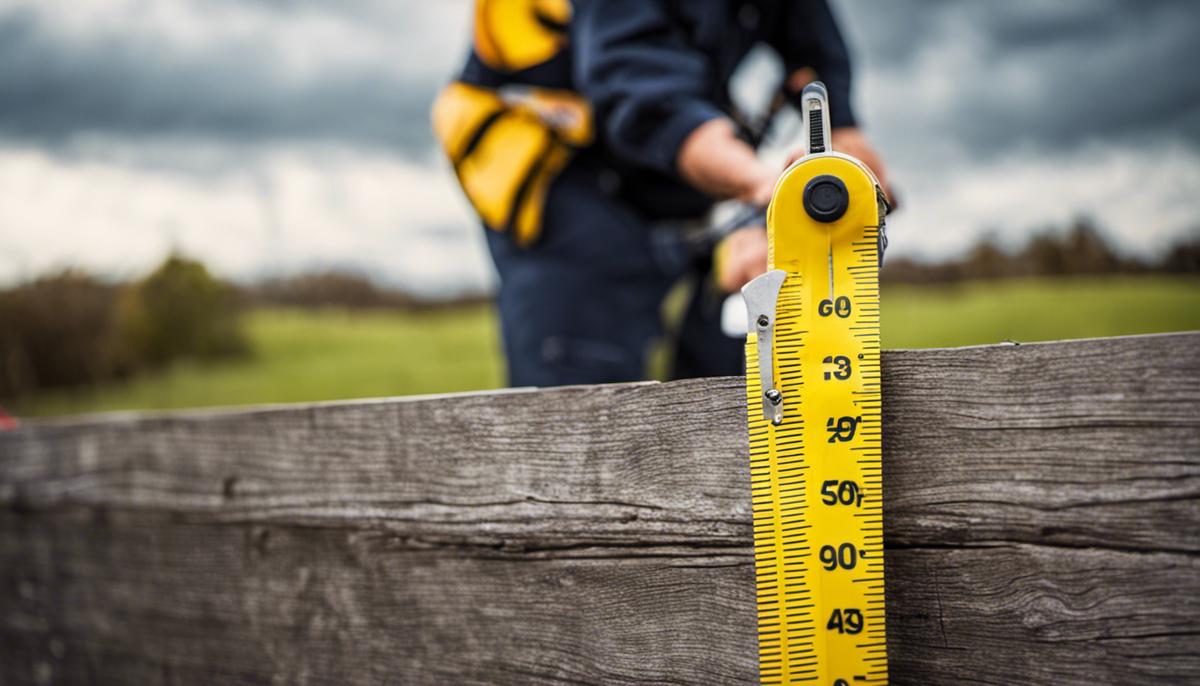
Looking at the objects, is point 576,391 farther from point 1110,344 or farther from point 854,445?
point 1110,344

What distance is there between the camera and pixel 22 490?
2.09 metres

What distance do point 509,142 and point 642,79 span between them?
0.51 meters

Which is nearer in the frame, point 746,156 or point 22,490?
point 746,156

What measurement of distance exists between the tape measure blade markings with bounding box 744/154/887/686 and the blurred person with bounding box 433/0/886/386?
953mm

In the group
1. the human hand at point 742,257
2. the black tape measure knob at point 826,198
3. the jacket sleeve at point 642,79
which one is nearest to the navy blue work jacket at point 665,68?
the jacket sleeve at point 642,79

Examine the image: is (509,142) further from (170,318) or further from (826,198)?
(170,318)

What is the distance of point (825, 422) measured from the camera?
88 cm

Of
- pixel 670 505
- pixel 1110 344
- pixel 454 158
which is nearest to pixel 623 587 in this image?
pixel 670 505

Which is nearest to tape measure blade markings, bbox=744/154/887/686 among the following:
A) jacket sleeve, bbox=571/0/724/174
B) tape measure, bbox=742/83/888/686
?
tape measure, bbox=742/83/888/686

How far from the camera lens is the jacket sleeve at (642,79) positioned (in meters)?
1.52

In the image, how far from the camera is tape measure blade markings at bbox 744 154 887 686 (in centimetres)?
88

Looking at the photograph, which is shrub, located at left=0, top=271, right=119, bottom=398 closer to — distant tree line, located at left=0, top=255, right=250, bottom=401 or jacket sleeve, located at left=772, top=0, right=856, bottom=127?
distant tree line, located at left=0, top=255, right=250, bottom=401

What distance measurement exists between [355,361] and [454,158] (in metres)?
9.40

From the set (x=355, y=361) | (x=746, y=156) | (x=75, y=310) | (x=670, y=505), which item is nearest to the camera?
(x=670, y=505)
